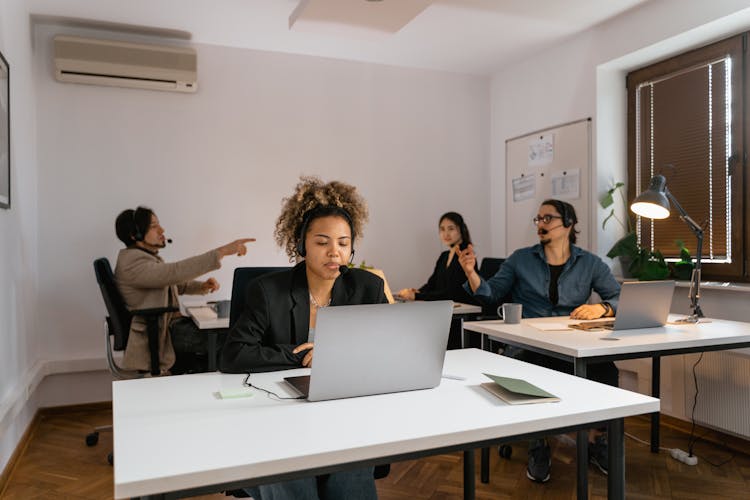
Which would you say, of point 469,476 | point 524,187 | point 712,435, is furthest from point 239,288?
→ point 524,187

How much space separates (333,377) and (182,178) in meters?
3.28

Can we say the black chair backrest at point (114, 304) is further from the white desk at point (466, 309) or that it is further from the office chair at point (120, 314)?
the white desk at point (466, 309)

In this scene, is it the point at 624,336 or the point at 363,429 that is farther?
the point at 624,336

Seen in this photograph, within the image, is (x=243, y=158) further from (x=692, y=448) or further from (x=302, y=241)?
(x=692, y=448)

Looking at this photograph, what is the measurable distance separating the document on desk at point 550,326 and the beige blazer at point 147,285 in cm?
185

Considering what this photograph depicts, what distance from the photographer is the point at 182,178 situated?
4.30 meters

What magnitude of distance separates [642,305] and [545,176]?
219cm

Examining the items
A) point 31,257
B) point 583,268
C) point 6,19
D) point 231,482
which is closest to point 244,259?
point 31,257

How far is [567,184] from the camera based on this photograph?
435 centimetres

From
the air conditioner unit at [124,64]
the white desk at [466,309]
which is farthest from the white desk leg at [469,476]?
the air conditioner unit at [124,64]

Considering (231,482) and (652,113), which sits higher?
(652,113)

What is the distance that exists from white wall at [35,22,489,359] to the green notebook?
3.22 metres

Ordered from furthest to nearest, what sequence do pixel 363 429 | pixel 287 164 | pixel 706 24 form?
pixel 287 164 < pixel 706 24 < pixel 363 429

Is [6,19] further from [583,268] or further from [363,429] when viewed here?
[583,268]
